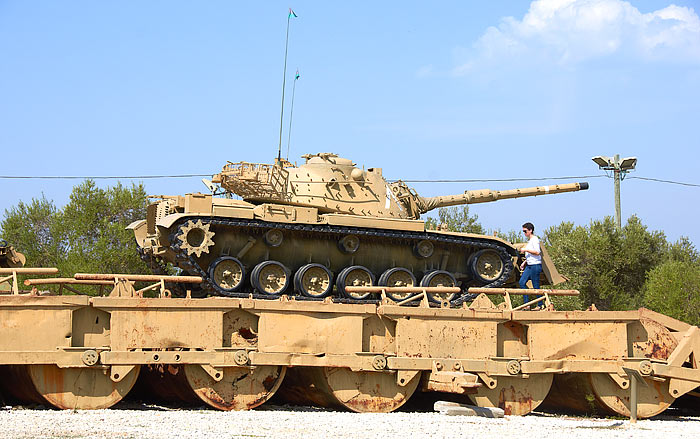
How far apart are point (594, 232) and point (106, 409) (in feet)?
110

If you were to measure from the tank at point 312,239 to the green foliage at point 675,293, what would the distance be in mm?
16578

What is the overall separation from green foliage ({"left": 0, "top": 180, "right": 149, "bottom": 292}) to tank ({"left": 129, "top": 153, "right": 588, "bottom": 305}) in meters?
18.4

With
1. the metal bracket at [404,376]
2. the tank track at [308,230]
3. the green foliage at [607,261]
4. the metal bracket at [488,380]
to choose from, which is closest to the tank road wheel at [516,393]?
the metal bracket at [488,380]

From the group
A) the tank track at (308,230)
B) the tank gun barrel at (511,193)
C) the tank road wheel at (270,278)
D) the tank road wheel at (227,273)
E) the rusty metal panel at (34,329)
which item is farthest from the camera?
the tank gun barrel at (511,193)

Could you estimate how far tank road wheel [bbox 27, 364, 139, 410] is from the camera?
11336 mm

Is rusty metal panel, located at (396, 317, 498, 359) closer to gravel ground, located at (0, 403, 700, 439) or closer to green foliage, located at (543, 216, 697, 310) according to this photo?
gravel ground, located at (0, 403, 700, 439)

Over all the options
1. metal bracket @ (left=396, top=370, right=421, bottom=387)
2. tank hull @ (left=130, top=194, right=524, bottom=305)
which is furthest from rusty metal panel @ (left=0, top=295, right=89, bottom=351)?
tank hull @ (left=130, top=194, right=524, bottom=305)

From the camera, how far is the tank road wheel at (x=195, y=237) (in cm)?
1919

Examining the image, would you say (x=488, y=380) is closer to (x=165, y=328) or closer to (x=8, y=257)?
(x=165, y=328)

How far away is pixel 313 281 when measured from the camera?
20.5m

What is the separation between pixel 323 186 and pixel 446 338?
8.60 metres

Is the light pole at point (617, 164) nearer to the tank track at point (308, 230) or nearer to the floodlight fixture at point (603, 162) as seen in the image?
the floodlight fixture at point (603, 162)

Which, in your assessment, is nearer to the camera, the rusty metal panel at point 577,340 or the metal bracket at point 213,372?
the metal bracket at point 213,372

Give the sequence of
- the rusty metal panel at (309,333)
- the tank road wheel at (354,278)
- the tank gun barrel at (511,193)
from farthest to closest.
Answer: the tank gun barrel at (511,193) → the tank road wheel at (354,278) → the rusty metal panel at (309,333)
